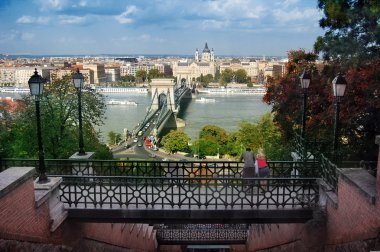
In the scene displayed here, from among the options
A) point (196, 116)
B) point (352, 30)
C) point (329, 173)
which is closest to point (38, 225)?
point (329, 173)

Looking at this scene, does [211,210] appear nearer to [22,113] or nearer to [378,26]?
[378,26]

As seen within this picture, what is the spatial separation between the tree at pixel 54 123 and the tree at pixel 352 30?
9217 mm

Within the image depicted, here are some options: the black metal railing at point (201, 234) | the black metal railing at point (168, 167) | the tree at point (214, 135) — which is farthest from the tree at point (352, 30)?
the tree at point (214, 135)

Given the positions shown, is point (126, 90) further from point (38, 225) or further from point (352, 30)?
point (38, 225)

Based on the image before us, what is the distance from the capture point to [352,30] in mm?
10594

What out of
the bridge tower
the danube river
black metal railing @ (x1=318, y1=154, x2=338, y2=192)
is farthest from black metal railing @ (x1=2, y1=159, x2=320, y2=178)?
the bridge tower

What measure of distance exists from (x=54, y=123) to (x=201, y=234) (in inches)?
261

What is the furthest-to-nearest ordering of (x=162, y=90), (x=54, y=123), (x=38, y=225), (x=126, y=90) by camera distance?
(x=126, y=90) < (x=162, y=90) < (x=54, y=123) < (x=38, y=225)

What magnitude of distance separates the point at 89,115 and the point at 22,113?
272 centimetres

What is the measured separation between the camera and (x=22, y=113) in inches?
624

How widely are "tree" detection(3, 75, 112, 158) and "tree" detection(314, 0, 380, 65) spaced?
9.22 meters

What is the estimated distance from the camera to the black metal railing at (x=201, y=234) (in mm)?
11742

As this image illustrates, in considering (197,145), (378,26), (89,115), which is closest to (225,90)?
(197,145)

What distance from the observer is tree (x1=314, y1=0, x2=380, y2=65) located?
9.88m
